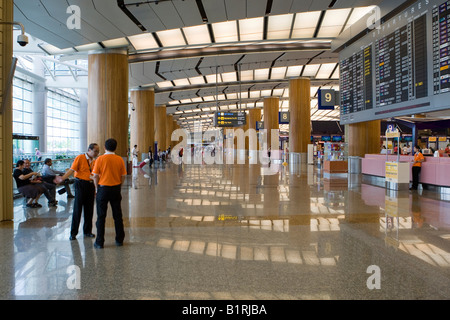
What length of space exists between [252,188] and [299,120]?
53.2 feet

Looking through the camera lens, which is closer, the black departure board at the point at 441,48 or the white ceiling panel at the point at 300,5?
the black departure board at the point at 441,48

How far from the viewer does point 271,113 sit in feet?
135

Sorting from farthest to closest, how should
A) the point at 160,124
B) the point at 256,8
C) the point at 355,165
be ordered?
the point at 160,124, the point at 355,165, the point at 256,8

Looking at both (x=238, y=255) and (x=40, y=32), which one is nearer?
(x=238, y=255)

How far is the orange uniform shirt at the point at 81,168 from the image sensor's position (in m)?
6.11

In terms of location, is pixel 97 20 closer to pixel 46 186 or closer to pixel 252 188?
pixel 46 186

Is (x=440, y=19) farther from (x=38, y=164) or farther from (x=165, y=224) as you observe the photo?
(x=38, y=164)

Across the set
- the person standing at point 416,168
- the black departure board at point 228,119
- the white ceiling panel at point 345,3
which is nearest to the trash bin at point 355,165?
the person standing at point 416,168

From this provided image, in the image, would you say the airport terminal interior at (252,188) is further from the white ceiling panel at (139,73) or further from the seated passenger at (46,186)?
the white ceiling panel at (139,73)

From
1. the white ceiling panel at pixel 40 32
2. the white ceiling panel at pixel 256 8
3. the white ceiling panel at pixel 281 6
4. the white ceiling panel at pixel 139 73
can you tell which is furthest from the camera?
the white ceiling panel at pixel 139 73

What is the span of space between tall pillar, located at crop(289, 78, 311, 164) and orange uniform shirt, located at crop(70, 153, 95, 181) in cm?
2319

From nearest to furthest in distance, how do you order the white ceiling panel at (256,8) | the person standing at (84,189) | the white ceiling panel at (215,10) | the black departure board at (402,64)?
the person standing at (84,189) < the black departure board at (402,64) < the white ceiling panel at (215,10) < the white ceiling panel at (256,8)

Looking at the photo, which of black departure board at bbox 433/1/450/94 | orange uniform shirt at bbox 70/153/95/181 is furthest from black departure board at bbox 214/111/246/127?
orange uniform shirt at bbox 70/153/95/181

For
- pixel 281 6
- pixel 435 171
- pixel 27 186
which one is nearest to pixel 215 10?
pixel 281 6
